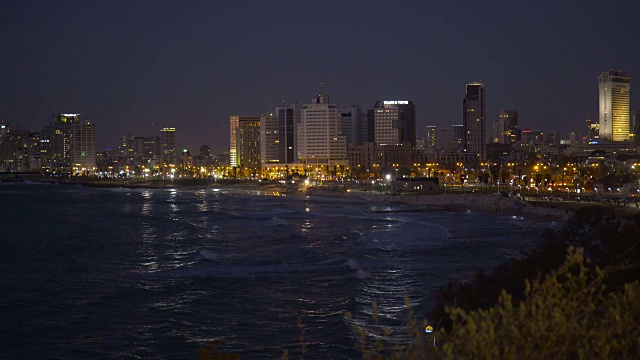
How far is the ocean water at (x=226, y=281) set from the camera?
1702 cm

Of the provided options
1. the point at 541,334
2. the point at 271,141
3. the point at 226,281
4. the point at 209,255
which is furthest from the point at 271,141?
the point at 541,334

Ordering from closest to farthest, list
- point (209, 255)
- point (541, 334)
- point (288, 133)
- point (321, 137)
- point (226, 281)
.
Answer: point (541, 334), point (226, 281), point (209, 255), point (321, 137), point (288, 133)

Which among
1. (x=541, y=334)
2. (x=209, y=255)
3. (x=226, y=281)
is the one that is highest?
(x=541, y=334)

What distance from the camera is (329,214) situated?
57.5m

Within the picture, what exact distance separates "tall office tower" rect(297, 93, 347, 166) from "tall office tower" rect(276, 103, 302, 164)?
17272mm

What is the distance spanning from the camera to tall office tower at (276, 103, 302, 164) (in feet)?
615

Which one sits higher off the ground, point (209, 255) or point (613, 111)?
point (613, 111)

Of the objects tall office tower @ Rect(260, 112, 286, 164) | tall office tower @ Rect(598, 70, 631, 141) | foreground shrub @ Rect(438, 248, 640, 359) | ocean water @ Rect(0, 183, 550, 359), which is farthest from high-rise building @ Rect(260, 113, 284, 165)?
foreground shrub @ Rect(438, 248, 640, 359)

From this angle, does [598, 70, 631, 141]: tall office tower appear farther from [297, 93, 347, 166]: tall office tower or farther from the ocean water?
the ocean water

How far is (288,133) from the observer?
617 ft

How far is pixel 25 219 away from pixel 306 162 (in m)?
109

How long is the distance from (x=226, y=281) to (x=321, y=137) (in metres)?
142

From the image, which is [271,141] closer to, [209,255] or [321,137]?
[321,137]

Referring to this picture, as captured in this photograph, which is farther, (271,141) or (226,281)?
(271,141)
